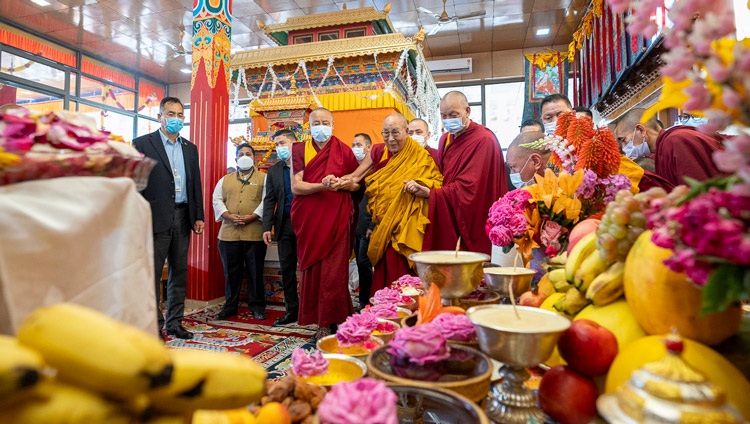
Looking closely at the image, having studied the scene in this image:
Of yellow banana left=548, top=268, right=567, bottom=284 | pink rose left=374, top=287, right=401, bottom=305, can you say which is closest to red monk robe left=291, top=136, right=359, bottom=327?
pink rose left=374, top=287, right=401, bottom=305

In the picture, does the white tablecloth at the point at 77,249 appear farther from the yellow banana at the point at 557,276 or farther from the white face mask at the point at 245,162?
the white face mask at the point at 245,162

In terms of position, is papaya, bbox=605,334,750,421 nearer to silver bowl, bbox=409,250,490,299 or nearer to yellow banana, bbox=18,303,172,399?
silver bowl, bbox=409,250,490,299

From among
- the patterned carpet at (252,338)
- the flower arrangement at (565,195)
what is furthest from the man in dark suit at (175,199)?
the flower arrangement at (565,195)

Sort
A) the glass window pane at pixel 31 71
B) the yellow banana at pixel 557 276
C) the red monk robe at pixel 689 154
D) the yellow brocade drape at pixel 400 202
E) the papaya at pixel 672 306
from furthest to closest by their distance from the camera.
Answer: the glass window pane at pixel 31 71
the yellow brocade drape at pixel 400 202
the red monk robe at pixel 689 154
the yellow banana at pixel 557 276
the papaya at pixel 672 306

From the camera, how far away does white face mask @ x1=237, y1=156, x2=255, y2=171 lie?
3873 mm

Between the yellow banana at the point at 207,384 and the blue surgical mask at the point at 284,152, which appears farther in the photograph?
the blue surgical mask at the point at 284,152

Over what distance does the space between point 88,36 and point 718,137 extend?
9.17 meters

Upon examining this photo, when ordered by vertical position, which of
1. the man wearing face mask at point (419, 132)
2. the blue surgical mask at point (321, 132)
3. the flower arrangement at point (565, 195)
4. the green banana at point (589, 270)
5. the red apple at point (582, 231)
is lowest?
the green banana at point (589, 270)

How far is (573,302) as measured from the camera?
0.81m

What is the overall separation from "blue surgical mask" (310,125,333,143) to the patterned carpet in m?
1.38

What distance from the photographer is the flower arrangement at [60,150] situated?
49 centimetres

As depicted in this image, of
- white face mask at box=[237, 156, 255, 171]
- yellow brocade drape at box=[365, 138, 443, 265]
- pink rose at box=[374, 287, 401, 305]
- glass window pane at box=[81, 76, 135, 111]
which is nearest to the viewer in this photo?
pink rose at box=[374, 287, 401, 305]

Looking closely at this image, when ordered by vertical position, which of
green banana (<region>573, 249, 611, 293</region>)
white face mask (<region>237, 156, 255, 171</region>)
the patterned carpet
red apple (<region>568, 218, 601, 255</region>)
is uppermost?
white face mask (<region>237, 156, 255, 171</region>)

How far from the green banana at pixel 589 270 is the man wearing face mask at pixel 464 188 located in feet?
5.07
